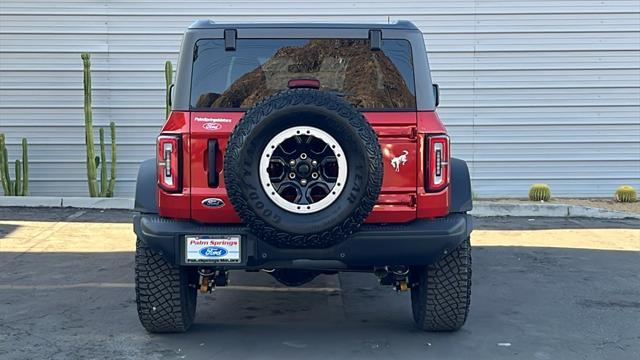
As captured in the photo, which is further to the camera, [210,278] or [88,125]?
[88,125]

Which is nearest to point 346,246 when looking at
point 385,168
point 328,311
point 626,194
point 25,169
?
point 385,168

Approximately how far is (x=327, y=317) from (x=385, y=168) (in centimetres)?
154

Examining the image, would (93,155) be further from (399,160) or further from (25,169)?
(399,160)

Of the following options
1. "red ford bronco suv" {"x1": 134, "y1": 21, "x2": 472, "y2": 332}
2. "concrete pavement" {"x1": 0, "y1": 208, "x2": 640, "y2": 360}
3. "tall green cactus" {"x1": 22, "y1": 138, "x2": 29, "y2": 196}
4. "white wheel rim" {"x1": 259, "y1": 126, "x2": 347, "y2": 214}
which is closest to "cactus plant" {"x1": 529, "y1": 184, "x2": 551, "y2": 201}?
"concrete pavement" {"x1": 0, "y1": 208, "x2": 640, "y2": 360}

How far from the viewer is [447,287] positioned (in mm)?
5062

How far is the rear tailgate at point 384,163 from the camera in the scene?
4.64m

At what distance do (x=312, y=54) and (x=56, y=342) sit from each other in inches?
90.8

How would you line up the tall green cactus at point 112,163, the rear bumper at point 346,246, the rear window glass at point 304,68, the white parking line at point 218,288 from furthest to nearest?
the tall green cactus at point 112,163 < the white parking line at point 218,288 < the rear window glass at point 304,68 < the rear bumper at point 346,246

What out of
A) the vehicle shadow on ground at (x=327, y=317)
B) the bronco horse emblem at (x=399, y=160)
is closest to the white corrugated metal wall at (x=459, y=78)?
the vehicle shadow on ground at (x=327, y=317)

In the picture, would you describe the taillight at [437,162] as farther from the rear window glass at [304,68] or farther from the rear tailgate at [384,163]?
the rear window glass at [304,68]

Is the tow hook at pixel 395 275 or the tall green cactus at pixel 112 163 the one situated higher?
the tall green cactus at pixel 112 163

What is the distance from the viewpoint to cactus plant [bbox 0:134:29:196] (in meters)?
11.2

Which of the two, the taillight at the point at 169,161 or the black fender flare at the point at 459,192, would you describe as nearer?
the taillight at the point at 169,161

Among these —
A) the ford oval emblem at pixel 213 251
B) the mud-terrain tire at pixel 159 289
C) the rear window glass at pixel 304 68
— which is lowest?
the mud-terrain tire at pixel 159 289
